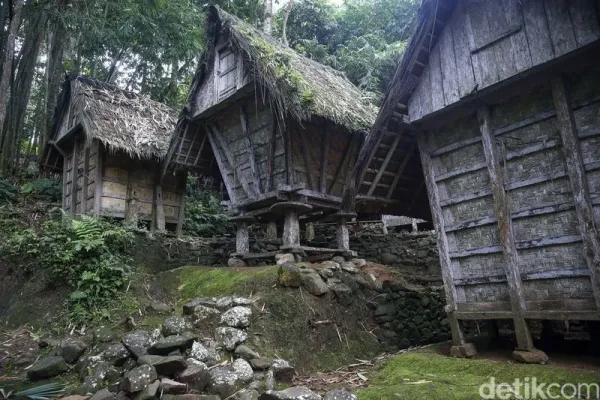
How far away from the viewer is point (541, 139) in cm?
487

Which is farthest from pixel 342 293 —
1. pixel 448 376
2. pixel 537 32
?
pixel 537 32

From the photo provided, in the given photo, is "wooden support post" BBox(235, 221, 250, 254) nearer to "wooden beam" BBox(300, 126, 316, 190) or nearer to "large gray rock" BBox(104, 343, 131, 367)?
"wooden beam" BBox(300, 126, 316, 190)

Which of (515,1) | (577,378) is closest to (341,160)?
(515,1)

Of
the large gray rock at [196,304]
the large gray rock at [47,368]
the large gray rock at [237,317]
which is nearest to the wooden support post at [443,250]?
the large gray rock at [237,317]

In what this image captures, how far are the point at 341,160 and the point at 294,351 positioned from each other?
4.91 meters

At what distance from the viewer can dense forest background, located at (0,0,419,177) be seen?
44.4ft

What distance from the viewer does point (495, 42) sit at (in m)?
5.12

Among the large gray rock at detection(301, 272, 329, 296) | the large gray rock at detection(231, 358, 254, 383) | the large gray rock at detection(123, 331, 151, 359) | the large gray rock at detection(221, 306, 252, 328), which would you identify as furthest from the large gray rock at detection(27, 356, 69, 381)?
the large gray rock at detection(301, 272, 329, 296)

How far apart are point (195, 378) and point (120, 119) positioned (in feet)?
28.6

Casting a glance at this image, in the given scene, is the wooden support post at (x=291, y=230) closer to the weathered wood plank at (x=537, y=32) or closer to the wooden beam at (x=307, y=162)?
the wooden beam at (x=307, y=162)

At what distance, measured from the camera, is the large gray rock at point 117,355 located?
15.8 ft

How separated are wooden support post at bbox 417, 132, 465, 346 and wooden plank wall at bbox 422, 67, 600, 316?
62 mm

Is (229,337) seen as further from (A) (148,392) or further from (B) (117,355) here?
(A) (148,392)

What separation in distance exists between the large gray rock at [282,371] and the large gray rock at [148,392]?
142 cm
